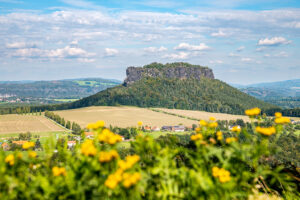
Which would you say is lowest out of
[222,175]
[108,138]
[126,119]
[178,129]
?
[178,129]

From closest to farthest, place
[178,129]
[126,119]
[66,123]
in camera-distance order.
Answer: [178,129] < [66,123] < [126,119]

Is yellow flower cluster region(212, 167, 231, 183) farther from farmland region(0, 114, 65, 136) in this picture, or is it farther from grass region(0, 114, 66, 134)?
farmland region(0, 114, 65, 136)

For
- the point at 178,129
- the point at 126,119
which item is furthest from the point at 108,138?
the point at 126,119

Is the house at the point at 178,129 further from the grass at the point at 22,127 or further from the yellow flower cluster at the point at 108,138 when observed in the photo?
the yellow flower cluster at the point at 108,138

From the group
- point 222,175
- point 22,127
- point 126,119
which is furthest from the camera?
point 126,119

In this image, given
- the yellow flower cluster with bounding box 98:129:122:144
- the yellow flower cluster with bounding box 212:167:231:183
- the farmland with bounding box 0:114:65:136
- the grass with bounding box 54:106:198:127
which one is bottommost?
the farmland with bounding box 0:114:65:136

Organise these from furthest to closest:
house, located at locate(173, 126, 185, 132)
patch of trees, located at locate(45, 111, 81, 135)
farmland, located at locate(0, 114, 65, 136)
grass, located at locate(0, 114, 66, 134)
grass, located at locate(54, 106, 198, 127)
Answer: grass, located at locate(54, 106, 198, 127)
house, located at locate(173, 126, 185, 132)
patch of trees, located at locate(45, 111, 81, 135)
farmland, located at locate(0, 114, 65, 136)
grass, located at locate(0, 114, 66, 134)

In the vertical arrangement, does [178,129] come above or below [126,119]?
below

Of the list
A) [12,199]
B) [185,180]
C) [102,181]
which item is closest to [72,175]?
[102,181]

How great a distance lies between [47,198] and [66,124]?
14337 centimetres

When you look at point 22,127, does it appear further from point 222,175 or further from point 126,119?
point 222,175

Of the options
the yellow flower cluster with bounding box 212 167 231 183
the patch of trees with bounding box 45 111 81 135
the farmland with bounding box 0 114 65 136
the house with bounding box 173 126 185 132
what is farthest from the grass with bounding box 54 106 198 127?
the yellow flower cluster with bounding box 212 167 231 183

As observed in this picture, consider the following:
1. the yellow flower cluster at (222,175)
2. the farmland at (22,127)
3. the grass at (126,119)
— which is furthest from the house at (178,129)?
the yellow flower cluster at (222,175)

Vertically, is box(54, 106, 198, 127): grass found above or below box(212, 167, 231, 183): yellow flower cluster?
below
